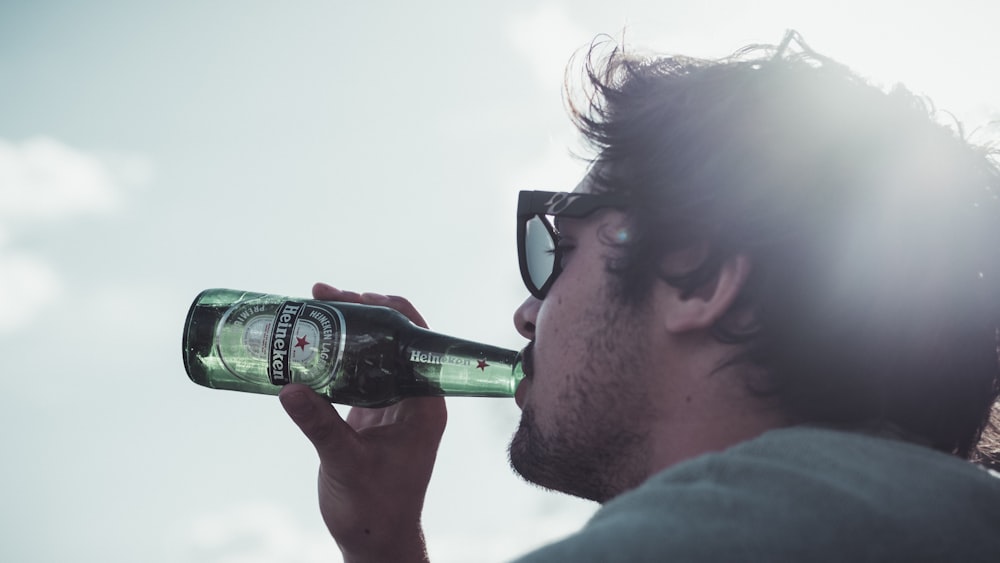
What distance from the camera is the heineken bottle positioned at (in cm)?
282

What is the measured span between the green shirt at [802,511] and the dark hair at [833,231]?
53cm

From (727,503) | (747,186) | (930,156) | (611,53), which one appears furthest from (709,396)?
(611,53)

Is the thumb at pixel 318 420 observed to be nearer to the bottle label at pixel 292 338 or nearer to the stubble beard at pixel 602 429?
the bottle label at pixel 292 338

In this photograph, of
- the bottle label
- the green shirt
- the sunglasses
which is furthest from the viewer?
the bottle label

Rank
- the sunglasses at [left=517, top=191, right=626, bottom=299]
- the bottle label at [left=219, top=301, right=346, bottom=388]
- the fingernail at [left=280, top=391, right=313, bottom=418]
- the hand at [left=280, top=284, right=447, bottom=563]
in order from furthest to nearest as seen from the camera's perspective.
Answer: the hand at [left=280, top=284, right=447, bottom=563]
the bottle label at [left=219, top=301, right=346, bottom=388]
the fingernail at [left=280, top=391, right=313, bottom=418]
the sunglasses at [left=517, top=191, right=626, bottom=299]

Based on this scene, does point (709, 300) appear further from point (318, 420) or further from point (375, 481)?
point (375, 481)

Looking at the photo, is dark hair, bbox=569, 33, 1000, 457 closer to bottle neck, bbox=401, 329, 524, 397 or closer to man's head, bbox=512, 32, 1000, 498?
man's head, bbox=512, 32, 1000, 498

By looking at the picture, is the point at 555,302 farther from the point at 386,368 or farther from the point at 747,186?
the point at 386,368

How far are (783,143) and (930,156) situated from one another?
40cm

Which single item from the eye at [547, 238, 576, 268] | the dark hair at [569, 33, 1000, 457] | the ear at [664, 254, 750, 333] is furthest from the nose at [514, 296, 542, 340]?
the ear at [664, 254, 750, 333]

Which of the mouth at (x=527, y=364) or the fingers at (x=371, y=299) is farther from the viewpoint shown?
the fingers at (x=371, y=299)

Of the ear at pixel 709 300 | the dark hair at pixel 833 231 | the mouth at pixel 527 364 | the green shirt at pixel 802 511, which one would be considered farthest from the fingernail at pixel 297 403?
the green shirt at pixel 802 511

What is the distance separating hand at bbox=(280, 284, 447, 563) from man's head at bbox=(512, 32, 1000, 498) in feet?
3.09

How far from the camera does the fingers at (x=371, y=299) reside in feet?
9.68
